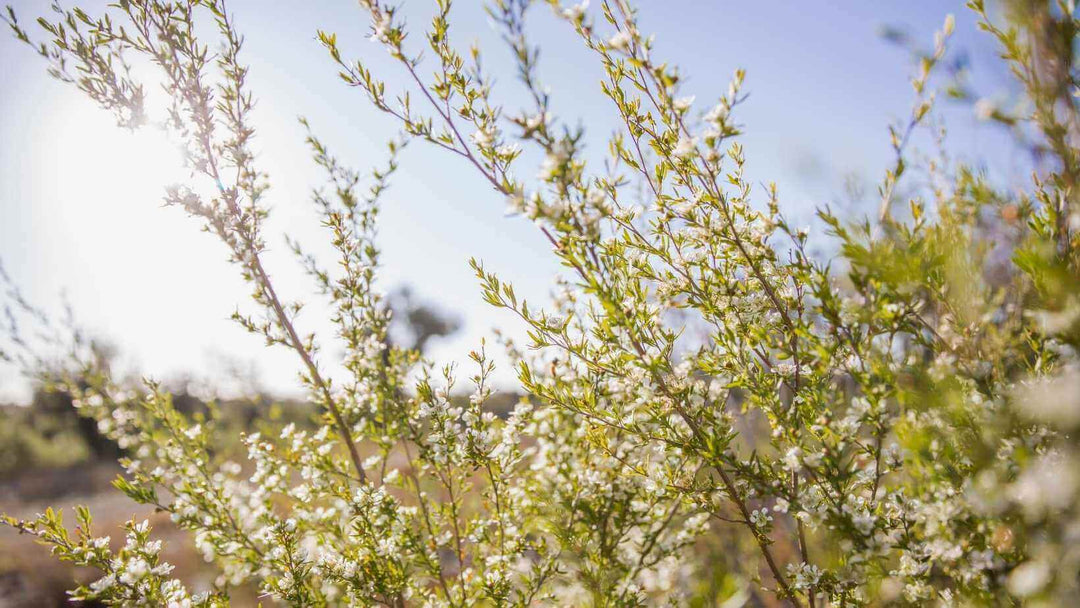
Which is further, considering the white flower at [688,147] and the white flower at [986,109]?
the white flower at [688,147]

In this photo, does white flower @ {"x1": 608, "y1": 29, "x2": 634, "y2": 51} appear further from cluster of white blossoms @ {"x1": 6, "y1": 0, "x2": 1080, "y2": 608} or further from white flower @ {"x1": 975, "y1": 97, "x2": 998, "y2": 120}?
white flower @ {"x1": 975, "y1": 97, "x2": 998, "y2": 120}

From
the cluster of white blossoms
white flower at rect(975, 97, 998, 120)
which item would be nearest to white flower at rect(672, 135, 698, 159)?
the cluster of white blossoms

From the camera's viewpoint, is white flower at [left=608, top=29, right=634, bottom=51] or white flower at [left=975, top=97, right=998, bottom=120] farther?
white flower at [left=608, top=29, right=634, bottom=51]

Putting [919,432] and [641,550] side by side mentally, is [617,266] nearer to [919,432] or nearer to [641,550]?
[919,432]

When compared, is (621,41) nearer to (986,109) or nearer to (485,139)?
(485,139)

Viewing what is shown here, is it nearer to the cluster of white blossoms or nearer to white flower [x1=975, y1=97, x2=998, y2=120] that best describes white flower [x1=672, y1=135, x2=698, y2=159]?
the cluster of white blossoms

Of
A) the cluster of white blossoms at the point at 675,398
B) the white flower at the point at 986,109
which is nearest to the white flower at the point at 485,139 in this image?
the cluster of white blossoms at the point at 675,398

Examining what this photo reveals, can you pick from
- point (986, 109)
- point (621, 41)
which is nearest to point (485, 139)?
point (621, 41)

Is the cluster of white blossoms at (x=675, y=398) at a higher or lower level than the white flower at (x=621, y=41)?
lower

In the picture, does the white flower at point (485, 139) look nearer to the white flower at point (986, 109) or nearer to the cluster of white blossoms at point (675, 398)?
the cluster of white blossoms at point (675, 398)

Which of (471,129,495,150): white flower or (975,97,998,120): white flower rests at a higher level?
(471,129,495,150): white flower

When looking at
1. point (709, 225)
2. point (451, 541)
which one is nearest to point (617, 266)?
point (709, 225)

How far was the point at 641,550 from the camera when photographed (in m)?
2.27

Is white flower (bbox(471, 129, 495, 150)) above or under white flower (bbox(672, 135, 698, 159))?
above
